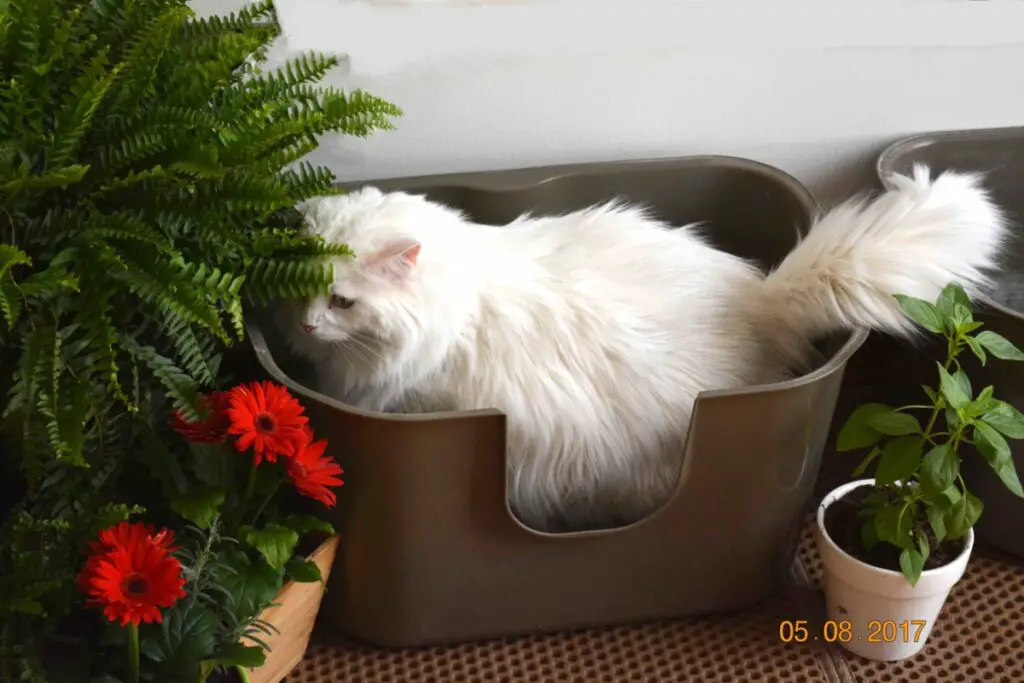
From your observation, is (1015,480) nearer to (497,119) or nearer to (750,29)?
(750,29)

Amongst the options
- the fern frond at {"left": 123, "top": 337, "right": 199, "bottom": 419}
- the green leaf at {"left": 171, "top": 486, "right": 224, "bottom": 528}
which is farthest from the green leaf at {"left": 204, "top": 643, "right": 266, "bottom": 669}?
the fern frond at {"left": 123, "top": 337, "right": 199, "bottom": 419}

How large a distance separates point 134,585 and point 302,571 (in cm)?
21

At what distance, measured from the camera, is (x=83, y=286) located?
A: 103 cm

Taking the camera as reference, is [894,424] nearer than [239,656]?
No

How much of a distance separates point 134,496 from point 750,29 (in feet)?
3.23

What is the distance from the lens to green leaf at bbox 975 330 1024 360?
1.24 m

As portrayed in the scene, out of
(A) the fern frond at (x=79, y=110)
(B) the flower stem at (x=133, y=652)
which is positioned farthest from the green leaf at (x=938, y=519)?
(A) the fern frond at (x=79, y=110)

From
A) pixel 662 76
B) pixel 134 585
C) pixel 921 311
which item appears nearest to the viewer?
pixel 134 585

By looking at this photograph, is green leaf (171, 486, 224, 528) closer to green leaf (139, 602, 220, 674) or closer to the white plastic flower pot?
green leaf (139, 602, 220, 674)

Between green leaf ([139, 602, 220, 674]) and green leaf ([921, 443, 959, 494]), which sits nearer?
green leaf ([139, 602, 220, 674])

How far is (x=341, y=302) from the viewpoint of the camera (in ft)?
3.87

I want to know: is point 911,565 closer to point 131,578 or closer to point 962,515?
point 962,515

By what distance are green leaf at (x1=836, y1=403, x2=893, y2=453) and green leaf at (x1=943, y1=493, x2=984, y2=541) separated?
0.12 meters

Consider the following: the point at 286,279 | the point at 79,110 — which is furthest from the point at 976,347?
the point at 79,110
